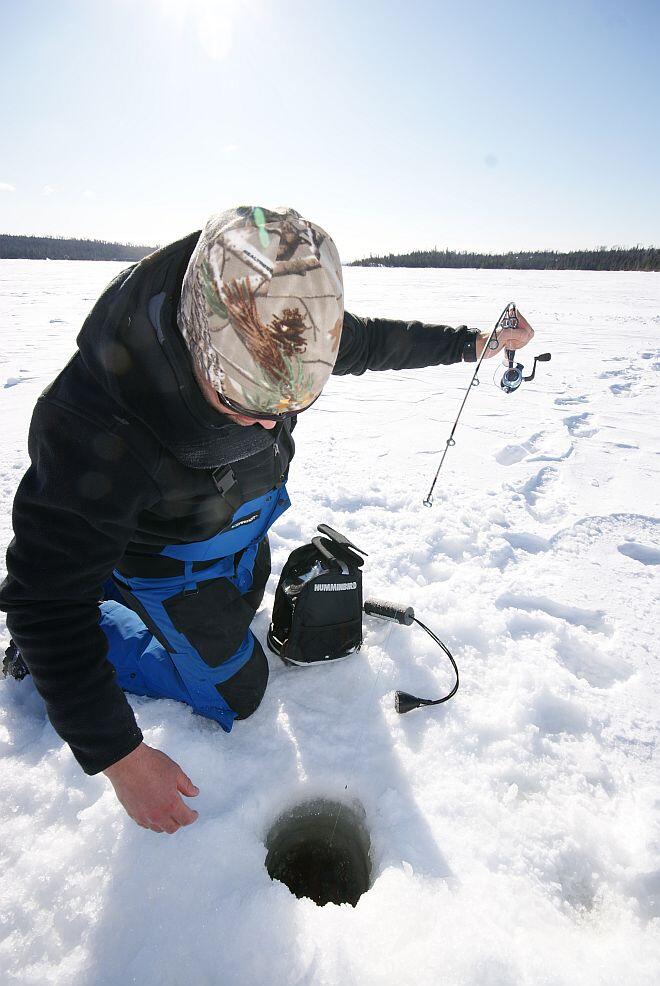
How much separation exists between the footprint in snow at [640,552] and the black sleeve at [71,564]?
9.46ft

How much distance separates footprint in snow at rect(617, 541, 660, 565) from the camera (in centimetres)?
285

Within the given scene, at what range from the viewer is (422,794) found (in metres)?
1.65

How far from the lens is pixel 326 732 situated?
1.87 metres

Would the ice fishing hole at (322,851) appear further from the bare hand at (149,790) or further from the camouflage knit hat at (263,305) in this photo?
the camouflage knit hat at (263,305)

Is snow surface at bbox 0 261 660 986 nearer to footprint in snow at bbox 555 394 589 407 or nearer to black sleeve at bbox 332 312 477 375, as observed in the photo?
black sleeve at bbox 332 312 477 375

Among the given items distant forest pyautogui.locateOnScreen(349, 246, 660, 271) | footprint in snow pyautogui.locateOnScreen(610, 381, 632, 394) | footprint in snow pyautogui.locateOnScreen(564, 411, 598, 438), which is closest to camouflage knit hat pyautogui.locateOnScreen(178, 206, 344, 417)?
footprint in snow pyautogui.locateOnScreen(564, 411, 598, 438)

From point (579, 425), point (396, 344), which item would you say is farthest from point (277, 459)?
point (579, 425)

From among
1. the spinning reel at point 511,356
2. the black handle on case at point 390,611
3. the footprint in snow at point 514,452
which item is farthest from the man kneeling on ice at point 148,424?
the footprint in snow at point 514,452

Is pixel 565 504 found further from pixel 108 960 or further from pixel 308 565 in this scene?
pixel 108 960

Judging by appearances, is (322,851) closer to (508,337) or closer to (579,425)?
(508,337)

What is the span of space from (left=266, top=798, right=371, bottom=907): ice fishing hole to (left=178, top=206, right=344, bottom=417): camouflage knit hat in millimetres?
1491

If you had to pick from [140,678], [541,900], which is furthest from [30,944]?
[541,900]

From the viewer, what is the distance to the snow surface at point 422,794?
1269 millimetres

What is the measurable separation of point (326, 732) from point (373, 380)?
6.17m
